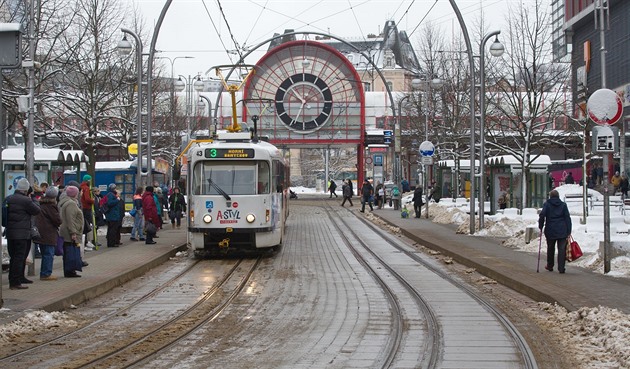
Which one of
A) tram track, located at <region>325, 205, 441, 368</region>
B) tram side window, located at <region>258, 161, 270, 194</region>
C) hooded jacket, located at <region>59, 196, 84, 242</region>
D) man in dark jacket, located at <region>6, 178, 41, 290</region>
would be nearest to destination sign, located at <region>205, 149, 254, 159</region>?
tram side window, located at <region>258, 161, 270, 194</region>

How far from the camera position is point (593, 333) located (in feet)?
35.2

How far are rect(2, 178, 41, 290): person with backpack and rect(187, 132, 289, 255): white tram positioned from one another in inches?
313

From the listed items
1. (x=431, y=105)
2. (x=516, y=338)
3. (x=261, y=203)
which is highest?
(x=431, y=105)

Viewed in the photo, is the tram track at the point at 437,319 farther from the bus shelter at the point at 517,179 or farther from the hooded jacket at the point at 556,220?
the bus shelter at the point at 517,179

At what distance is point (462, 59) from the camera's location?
169ft

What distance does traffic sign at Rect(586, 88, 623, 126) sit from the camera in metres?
15.6

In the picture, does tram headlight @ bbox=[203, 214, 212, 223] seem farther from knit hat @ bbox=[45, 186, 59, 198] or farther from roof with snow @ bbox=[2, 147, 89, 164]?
roof with snow @ bbox=[2, 147, 89, 164]

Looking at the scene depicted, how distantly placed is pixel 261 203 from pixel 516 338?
12094mm

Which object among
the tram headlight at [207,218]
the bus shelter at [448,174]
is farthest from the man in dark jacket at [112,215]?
the bus shelter at [448,174]

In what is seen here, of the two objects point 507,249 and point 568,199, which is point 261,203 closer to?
point 507,249

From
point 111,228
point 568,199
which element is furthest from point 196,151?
point 568,199

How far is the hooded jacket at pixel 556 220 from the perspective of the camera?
1717 cm

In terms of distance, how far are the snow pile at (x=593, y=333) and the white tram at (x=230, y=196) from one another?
1043 cm

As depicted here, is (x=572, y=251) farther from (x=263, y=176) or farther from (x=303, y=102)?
(x=303, y=102)
